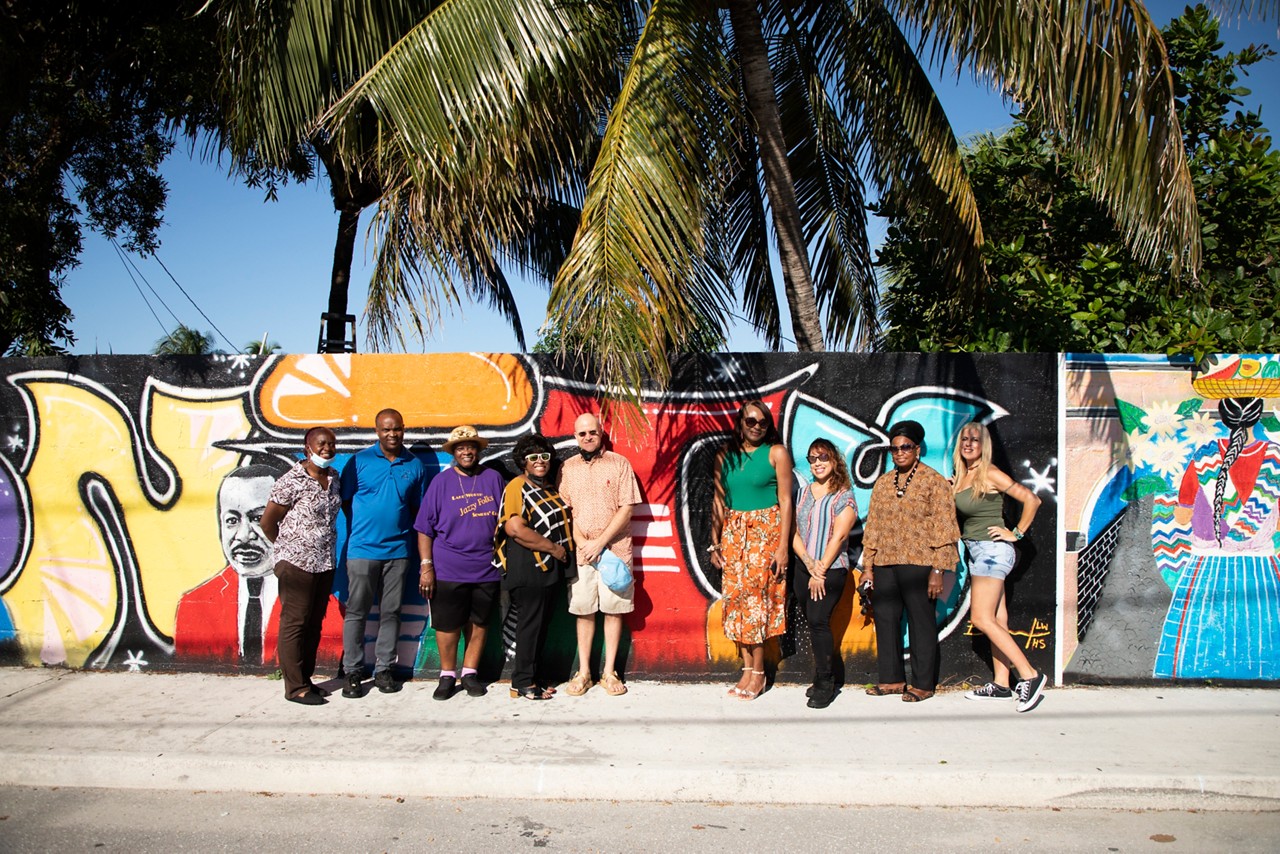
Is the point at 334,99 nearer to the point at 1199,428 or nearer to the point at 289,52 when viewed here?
the point at 289,52

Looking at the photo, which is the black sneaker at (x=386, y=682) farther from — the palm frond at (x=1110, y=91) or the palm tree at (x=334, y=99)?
the palm frond at (x=1110, y=91)

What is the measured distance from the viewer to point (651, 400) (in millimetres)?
6047

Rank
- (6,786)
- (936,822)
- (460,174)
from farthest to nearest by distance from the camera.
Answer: (460,174), (6,786), (936,822)

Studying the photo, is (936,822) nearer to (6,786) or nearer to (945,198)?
(6,786)

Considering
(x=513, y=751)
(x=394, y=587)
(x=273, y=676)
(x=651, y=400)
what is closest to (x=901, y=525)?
(x=651, y=400)

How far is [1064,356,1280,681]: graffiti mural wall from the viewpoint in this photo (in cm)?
586

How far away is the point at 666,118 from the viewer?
562cm

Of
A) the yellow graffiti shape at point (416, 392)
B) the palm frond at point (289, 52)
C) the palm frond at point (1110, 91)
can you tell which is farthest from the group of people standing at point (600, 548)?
the palm frond at point (289, 52)

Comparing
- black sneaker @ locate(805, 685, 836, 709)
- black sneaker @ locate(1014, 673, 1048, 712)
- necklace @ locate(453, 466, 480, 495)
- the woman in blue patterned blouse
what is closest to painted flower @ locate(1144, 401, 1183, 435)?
black sneaker @ locate(1014, 673, 1048, 712)

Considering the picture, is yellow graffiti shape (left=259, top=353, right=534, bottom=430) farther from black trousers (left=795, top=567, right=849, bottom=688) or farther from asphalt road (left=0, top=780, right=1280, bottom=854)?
asphalt road (left=0, top=780, right=1280, bottom=854)

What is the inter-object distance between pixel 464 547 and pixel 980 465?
319cm

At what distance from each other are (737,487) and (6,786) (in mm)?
4180

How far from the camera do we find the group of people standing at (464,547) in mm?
5520

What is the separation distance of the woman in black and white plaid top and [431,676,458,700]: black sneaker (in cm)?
38
